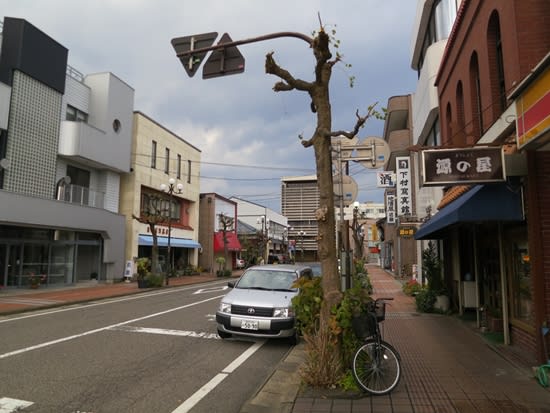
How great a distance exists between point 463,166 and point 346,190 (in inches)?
77.1

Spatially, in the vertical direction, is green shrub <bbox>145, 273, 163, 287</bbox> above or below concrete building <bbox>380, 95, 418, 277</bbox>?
below

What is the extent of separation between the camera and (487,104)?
Result: 8930mm

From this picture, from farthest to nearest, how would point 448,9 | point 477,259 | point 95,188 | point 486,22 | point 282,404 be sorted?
point 95,188 < point 448,9 < point 477,259 < point 486,22 < point 282,404

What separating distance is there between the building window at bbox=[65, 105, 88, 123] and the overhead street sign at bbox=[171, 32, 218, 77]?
19691mm

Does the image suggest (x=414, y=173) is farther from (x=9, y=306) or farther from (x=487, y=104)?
(x=9, y=306)

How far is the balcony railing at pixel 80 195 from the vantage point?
2303 cm

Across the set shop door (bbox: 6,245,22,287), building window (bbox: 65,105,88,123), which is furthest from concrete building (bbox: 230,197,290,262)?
shop door (bbox: 6,245,22,287)

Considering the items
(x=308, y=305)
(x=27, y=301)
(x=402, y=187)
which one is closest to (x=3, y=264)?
(x=27, y=301)

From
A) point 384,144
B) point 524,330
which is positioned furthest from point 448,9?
point 524,330

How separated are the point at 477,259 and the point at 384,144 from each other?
507 centimetres

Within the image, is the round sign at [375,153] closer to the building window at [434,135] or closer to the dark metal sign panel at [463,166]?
the dark metal sign panel at [463,166]

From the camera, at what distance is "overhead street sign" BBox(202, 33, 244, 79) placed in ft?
22.3

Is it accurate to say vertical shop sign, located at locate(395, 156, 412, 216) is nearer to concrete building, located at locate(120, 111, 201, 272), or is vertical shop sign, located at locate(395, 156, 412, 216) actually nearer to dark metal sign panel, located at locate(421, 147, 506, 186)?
concrete building, located at locate(120, 111, 201, 272)

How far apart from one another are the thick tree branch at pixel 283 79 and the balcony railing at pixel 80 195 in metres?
19.4
